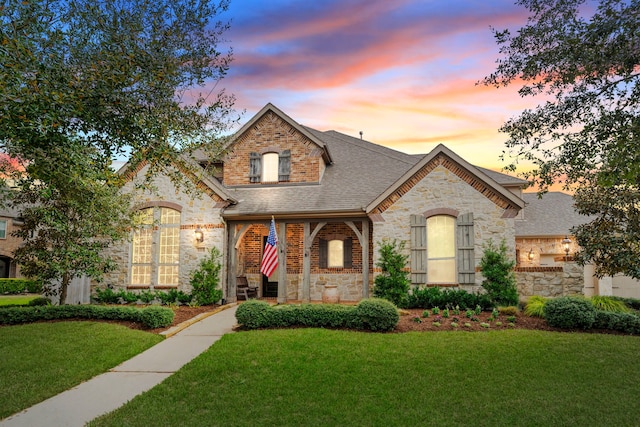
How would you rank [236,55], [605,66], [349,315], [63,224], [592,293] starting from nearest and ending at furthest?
1. [605,66]
2. [236,55]
3. [349,315]
4. [63,224]
5. [592,293]

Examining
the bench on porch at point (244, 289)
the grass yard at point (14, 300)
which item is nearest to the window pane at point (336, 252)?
the bench on porch at point (244, 289)

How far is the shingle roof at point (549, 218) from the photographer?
22844mm

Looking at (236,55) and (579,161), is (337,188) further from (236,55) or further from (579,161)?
(579,161)

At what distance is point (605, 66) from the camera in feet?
26.2

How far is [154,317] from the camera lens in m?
12.6

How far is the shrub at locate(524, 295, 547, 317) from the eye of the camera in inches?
518

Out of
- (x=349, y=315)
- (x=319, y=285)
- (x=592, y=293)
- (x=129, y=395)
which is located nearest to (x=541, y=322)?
(x=349, y=315)

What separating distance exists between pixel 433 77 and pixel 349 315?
6.97 meters

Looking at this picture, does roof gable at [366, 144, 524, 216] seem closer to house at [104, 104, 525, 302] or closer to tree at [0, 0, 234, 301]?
house at [104, 104, 525, 302]

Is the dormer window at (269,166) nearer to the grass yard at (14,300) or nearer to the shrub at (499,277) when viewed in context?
the shrub at (499,277)

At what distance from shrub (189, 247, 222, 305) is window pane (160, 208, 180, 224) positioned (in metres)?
1.95

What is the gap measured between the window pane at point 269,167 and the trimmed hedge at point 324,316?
8229 millimetres

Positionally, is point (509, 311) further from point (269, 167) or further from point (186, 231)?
point (186, 231)

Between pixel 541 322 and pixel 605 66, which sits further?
pixel 541 322
